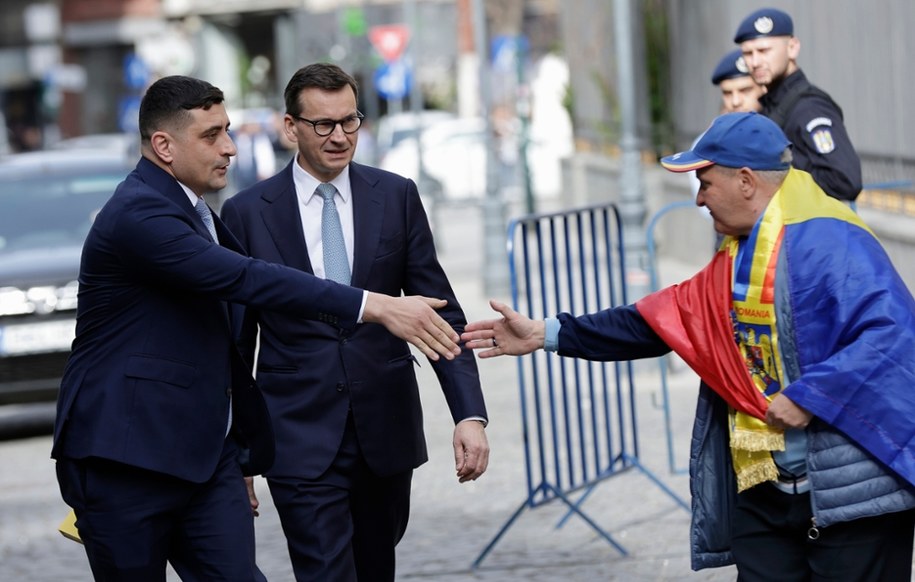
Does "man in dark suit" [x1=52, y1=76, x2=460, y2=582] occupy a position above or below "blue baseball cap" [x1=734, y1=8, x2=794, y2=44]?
below

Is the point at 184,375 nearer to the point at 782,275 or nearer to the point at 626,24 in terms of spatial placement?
the point at 782,275

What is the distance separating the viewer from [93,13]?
62.7 metres

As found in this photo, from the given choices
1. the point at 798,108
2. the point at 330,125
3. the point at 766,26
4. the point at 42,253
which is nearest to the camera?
the point at 330,125

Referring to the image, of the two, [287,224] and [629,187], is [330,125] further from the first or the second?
[629,187]

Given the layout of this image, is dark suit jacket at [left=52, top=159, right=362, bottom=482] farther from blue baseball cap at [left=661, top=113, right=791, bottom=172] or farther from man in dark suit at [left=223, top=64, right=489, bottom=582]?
blue baseball cap at [left=661, top=113, right=791, bottom=172]

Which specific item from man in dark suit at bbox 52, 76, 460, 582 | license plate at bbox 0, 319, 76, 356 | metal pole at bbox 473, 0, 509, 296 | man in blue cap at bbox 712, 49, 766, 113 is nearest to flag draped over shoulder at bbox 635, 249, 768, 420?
man in dark suit at bbox 52, 76, 460, 582

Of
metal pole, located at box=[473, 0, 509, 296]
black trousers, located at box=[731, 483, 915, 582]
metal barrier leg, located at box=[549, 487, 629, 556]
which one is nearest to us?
black trousers, located at box=[731, 483, 915, 582]

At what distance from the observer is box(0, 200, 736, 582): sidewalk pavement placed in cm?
700

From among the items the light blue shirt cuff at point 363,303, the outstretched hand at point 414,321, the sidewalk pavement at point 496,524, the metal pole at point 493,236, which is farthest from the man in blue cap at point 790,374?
the metal pole at point 493,236

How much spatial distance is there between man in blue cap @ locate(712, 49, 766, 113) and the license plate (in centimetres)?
455

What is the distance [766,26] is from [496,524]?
2.59 metres

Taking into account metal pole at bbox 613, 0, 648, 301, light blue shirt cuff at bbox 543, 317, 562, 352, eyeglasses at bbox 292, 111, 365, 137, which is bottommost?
metal pole at bbox 613, 0, 648, 301

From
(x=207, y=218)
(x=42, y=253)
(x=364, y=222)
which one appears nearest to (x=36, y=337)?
(x=42, y=253)

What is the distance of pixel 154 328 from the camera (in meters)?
4.36
